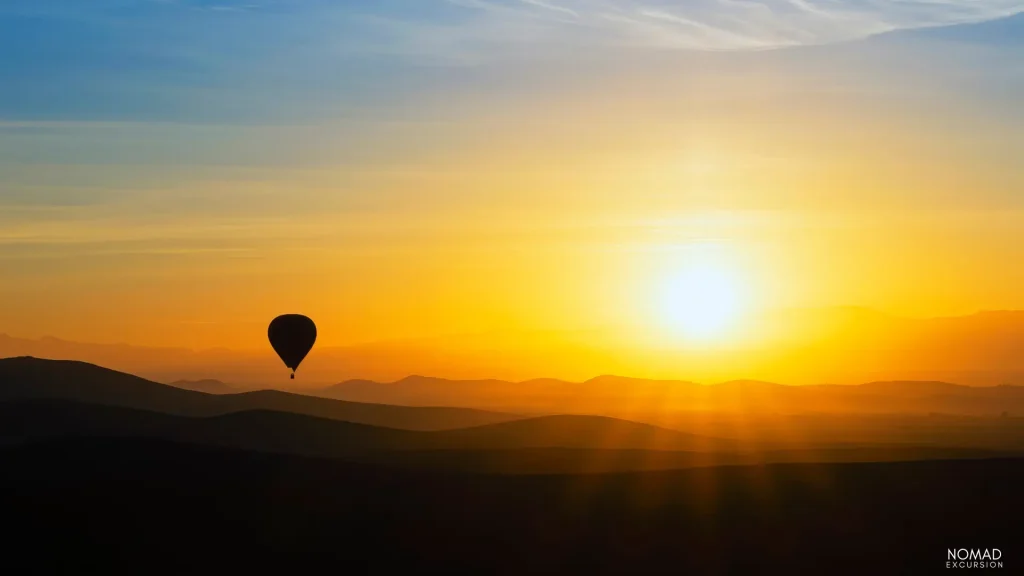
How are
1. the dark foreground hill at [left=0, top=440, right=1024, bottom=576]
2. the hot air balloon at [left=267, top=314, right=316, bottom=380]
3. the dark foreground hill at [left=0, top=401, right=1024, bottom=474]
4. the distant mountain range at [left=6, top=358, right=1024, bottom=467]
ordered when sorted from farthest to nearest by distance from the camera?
1. the distant mountain range at [left=6, top=358, right=1024, bottom=467]
2. the dark foreground hill at [left=0, top=401, right=1024, bottom=474]
3. the hot air balloon at [left=267, top=314, right=316, bottom=380]
4. the dark foreground hill at [left=0, top=440, right=1024, bottom=576]

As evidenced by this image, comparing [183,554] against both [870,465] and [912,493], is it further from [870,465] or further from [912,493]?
[870,465]

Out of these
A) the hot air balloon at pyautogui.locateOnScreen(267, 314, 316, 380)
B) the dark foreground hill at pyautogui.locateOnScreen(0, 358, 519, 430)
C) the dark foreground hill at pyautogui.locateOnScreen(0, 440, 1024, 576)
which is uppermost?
the dark foreground hill at pyautogui.locateOnScreen(0, 358, 519, 430)

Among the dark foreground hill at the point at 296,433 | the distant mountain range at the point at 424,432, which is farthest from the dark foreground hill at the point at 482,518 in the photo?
the dark foreground hill at the point at 296,433

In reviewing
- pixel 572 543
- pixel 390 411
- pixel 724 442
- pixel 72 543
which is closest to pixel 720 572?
pixel 572 543

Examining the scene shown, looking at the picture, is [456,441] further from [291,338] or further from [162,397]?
[162,397]

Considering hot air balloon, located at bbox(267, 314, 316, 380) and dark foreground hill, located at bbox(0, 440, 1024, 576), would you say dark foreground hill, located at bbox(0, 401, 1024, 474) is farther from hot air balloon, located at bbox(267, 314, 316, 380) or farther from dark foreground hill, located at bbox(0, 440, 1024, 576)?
dark foreground hill, located at bbox(0, 440, 1024, 576)

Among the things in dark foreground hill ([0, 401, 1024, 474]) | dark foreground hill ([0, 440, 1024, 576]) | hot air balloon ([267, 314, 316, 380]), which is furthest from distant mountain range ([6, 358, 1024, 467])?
dark foreground hill ([0, 440, 1024, 576])
